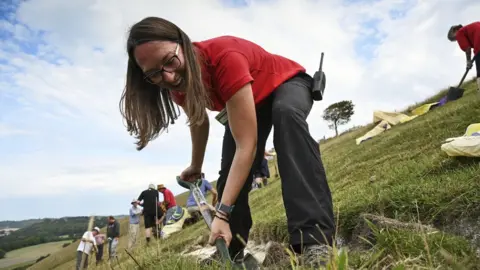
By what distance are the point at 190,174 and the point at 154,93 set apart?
83cm

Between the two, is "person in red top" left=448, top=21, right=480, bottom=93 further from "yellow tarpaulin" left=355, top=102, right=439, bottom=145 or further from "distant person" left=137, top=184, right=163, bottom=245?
"distant person" left=137, top=184, right=163, bottom=245

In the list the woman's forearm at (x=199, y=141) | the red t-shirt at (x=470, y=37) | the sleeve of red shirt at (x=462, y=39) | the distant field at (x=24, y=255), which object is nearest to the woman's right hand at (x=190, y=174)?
the woman's forearm at (x=199, y=141)

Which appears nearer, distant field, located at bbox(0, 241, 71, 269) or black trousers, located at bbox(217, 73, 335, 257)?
black trousers, located at bbox(217, 73, 335, 257)

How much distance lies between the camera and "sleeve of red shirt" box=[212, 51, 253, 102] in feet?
7.19

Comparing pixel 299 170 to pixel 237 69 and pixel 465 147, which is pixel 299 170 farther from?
pixel 465 147

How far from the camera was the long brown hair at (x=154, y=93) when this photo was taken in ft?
7.40

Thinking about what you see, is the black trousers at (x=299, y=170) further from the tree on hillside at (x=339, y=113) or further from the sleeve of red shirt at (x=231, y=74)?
the tree on hillside at (x=339, y=113)

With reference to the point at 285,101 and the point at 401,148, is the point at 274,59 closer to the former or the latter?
the point at 285,101

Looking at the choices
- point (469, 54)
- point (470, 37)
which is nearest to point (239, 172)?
point (470, 37)

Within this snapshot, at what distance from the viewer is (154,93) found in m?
2.75

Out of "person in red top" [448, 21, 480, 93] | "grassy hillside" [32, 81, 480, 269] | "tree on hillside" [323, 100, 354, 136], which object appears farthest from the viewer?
"tree on hillside" [323, 100, 354, 136]

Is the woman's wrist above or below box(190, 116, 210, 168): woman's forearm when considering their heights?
below

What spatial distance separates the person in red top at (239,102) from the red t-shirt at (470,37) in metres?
6.13

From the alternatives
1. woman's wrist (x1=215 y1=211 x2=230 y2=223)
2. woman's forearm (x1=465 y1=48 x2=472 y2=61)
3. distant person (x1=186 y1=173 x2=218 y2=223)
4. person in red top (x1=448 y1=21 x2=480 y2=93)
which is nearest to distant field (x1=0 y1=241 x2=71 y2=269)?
distant person (x1=186 y1=173 x2=218 y2=223)
